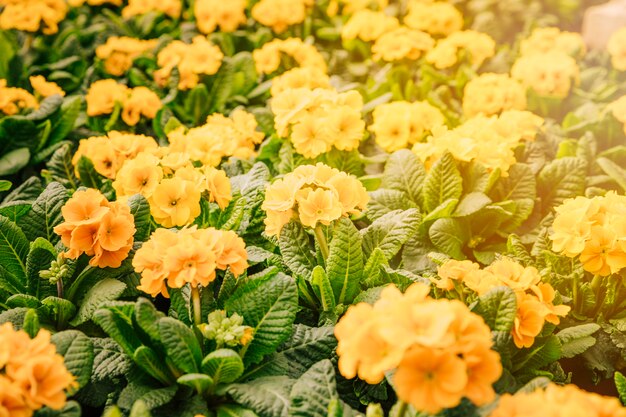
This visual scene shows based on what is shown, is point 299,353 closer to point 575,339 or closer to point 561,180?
point 575,339

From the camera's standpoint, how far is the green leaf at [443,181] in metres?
2.19

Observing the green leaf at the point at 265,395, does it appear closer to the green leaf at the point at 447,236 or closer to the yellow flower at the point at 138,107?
the green leaf at the point at 447,236

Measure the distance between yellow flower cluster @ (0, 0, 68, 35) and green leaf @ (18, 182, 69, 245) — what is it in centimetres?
196

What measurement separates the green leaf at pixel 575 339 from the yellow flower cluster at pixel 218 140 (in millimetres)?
1452

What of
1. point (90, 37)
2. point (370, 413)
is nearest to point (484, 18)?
point (90, 37)

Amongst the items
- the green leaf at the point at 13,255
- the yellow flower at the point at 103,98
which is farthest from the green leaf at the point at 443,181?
the yellow flower at the point at 103,98

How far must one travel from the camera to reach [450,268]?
163 centimetres

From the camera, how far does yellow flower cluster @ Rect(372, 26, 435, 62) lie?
11.0ft

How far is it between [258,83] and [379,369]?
8.70 ft

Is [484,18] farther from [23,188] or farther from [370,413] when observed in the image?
[370,413]

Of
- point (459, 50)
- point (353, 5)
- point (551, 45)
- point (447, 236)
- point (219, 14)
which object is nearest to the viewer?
point (447, 236)

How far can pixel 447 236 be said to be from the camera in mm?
2143

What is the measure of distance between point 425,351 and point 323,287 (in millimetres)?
708

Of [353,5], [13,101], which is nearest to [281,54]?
[353,5]
